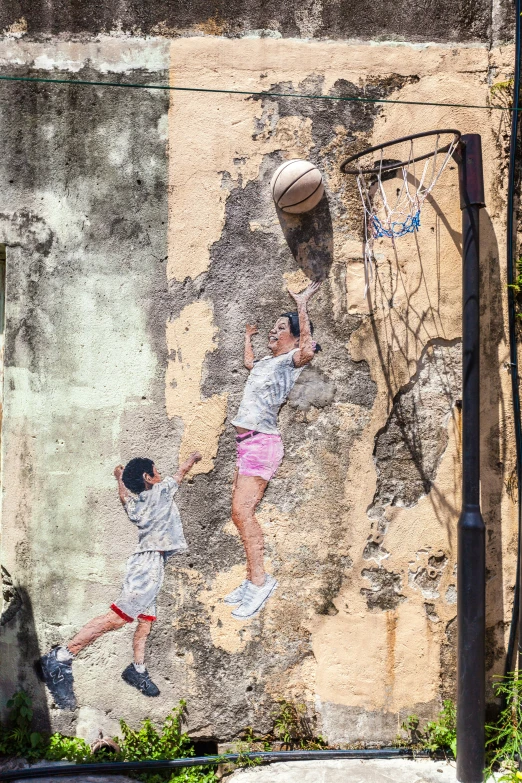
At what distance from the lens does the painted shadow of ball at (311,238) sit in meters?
3.91

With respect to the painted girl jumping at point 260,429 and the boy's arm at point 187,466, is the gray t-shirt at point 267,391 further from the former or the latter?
the boy's arm at point 187,466

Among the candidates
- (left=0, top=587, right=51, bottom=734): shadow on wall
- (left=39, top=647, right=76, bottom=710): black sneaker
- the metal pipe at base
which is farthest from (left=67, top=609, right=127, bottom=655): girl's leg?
the metal pipe at base

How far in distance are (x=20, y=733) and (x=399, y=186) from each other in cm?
403

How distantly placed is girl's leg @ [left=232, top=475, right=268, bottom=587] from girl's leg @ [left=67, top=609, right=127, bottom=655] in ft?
2.81

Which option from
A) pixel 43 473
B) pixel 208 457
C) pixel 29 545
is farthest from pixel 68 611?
pixel 208 457

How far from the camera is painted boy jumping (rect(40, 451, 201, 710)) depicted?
384 cm

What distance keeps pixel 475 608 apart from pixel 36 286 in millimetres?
3212

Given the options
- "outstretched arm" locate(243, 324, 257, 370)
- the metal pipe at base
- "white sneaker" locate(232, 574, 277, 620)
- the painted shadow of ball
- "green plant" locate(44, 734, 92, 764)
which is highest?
the painted shadow of ball

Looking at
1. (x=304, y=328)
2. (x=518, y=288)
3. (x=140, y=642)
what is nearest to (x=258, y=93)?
(x=304, y=328)

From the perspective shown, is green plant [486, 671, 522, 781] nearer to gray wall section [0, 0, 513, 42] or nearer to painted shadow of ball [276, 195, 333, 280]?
painted shadow of ball [276, 195, 333, 280]

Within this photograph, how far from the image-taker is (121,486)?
389cm

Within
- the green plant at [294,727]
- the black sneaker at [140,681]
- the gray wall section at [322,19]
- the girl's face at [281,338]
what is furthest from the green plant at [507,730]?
the gray wall section at [322,19]

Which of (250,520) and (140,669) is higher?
(250,520)

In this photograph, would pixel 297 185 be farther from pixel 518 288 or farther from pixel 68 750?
pixel 68 750
